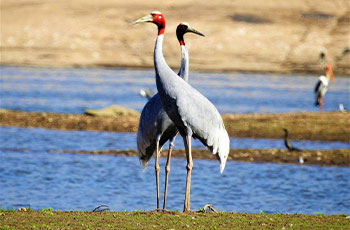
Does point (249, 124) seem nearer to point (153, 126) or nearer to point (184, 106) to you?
point (153, 126)

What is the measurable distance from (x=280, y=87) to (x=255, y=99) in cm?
1311

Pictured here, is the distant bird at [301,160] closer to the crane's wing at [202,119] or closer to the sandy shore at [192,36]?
the crane's wing at [202,119]

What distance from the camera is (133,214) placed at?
9117mm

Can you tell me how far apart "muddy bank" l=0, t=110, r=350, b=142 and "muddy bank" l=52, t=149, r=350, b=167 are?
3.19 metres

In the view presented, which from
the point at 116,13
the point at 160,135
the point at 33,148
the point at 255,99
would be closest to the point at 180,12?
the point at 116,13

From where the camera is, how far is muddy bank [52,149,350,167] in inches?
719

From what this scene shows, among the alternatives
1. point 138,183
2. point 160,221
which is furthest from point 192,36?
point 160,221

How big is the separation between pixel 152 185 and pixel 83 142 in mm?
5810

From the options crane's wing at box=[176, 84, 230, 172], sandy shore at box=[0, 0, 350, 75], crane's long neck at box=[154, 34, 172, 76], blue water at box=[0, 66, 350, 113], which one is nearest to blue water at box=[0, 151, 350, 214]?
crane's wing at box=[176, 84, 230, 172]

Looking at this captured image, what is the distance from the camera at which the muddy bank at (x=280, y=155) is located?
Answer: 1825cm

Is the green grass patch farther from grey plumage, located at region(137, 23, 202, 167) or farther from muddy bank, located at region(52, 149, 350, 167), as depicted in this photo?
muddy bank, located at region(52, 149, 350, 167)

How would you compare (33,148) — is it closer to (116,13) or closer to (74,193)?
(74,193)

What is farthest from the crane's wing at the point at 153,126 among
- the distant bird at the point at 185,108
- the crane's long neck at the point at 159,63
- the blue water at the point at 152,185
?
the blue water at the point at 152,185

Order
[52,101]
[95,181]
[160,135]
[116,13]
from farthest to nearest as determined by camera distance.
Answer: [116,13] < [52,101] < [95,181] < [160,135]
